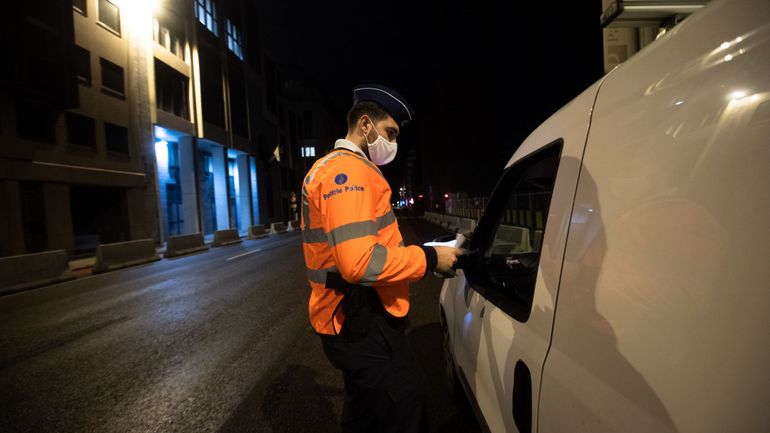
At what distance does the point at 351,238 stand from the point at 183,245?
17194 mm

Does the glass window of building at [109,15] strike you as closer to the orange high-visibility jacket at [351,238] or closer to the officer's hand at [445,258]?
the orange high-visibility jacket at [351,238]

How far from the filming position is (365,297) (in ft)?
5.28

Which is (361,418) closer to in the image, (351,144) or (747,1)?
(351,144)

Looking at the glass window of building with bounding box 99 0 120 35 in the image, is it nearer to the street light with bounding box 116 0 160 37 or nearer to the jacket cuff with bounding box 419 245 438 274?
the street light with bounding box 116 0 160 37

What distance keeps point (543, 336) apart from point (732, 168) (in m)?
0.69

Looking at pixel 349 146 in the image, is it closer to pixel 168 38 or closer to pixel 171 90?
pixel 171 90

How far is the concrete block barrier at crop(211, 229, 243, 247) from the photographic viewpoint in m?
19.8

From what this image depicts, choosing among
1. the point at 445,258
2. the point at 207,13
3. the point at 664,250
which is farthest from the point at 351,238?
the point at 207,13

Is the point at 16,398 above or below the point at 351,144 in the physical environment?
below

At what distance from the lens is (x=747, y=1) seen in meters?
0.81

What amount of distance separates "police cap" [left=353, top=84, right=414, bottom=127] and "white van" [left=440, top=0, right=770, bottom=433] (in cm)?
82

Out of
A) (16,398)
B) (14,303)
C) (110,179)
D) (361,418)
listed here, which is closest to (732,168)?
(361,418)

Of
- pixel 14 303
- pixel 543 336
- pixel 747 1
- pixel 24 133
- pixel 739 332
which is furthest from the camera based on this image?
pixel 24 133

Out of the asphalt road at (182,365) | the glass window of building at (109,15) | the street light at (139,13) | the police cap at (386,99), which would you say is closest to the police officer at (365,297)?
the police cap at (386,99)
